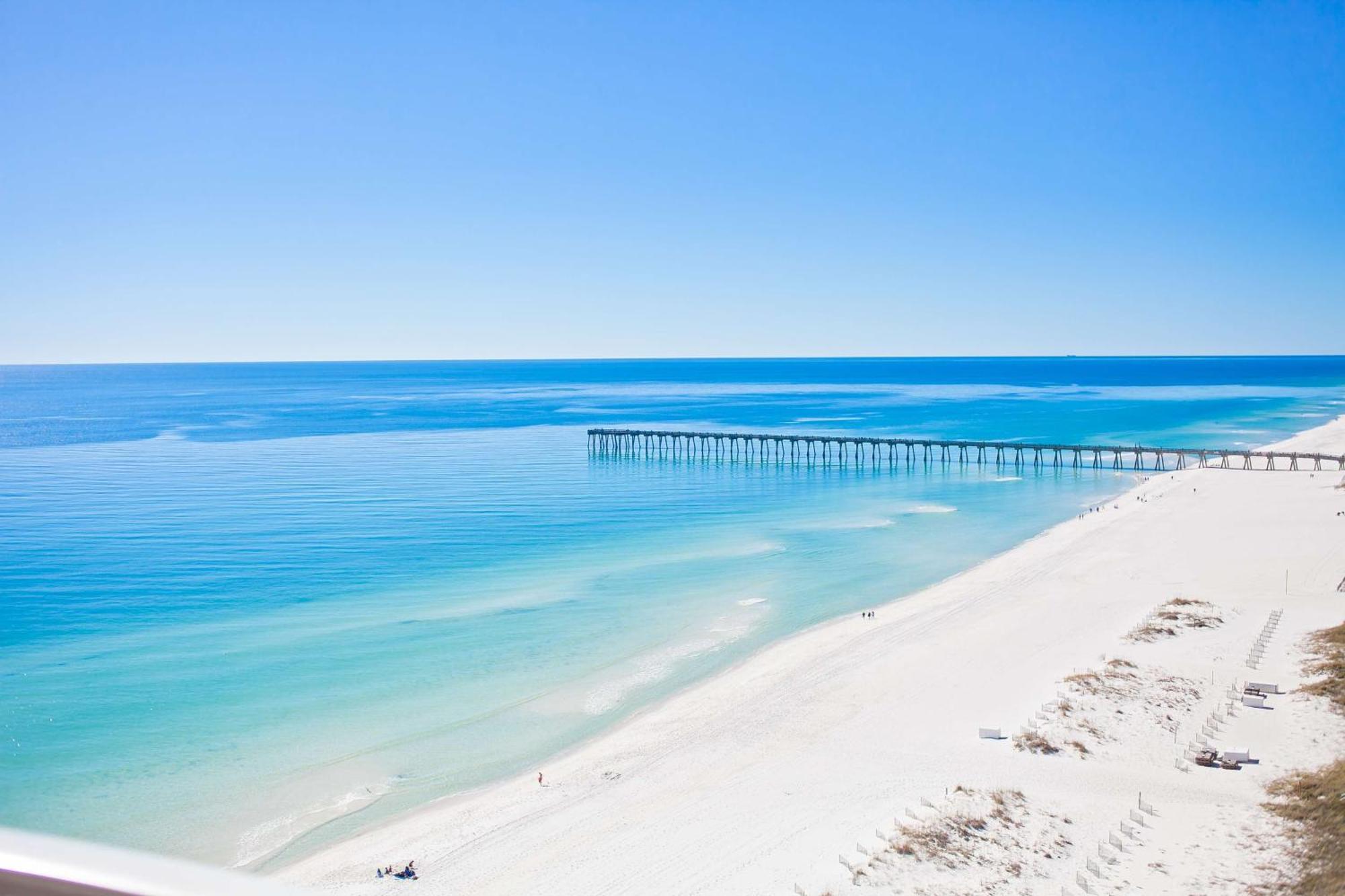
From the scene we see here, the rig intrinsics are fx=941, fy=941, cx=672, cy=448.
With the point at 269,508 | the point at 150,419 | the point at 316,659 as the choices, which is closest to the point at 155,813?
the point at 316,659

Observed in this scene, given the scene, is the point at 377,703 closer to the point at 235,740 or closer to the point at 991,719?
the point at 235,740

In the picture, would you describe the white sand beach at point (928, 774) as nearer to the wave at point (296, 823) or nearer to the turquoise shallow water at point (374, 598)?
the wave at point (296, 823)

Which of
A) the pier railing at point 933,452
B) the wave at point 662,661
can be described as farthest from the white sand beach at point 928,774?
the pier railing at point 933,452

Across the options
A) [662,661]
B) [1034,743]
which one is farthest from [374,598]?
[1034,743]

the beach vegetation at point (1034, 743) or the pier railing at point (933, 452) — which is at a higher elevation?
the pier railing at point (933, 452)

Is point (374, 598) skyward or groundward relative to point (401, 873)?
skyward

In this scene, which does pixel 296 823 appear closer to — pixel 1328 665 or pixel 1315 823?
pixel 1315 823
